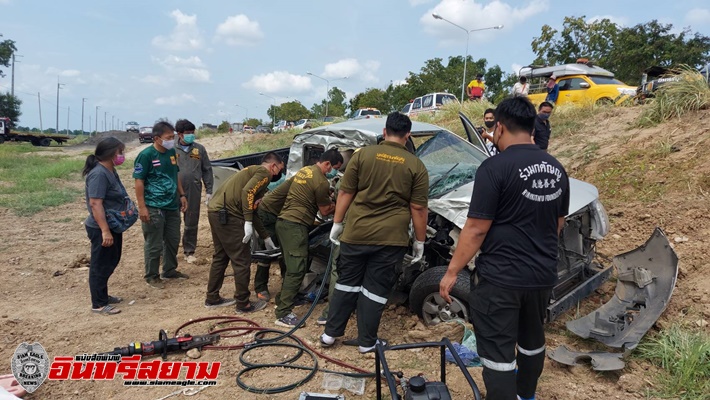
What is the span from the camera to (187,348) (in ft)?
11.7

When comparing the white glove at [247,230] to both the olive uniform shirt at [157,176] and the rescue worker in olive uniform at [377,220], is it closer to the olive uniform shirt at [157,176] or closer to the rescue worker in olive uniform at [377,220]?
the rescue worker in olive uniform at [377,220]

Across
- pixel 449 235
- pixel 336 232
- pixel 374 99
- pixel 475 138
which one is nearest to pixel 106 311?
pixel 336 232

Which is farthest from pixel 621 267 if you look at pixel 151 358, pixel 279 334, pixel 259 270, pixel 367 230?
pixel 151 358

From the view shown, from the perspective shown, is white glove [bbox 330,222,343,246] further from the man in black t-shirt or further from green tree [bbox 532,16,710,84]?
green tree [bbox 532,16,710,84]

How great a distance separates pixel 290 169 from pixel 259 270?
4.27ft

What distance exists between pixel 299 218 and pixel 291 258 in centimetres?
40

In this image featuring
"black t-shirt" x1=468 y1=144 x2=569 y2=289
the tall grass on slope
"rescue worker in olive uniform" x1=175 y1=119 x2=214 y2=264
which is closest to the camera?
"black t-shirt" x1=468 y1=144 x2=569 y2=289

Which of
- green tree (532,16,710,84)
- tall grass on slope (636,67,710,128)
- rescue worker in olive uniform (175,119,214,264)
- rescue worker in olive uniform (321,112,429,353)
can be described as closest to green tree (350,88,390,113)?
green tree (532,16,710,84)

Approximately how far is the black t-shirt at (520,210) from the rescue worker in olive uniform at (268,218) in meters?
2.43

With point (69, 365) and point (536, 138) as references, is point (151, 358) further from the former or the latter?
point (536, 138)

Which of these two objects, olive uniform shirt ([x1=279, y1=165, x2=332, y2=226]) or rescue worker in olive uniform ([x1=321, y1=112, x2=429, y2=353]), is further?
olive uniform shirt ([x1=279, y1=165, x2=332, y2=226])

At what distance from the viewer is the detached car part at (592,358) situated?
3070 mm

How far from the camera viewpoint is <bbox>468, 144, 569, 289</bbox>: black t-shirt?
7.43 feet

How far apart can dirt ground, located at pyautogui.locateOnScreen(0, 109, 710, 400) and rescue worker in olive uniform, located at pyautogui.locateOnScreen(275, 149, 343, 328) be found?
0.30 m
